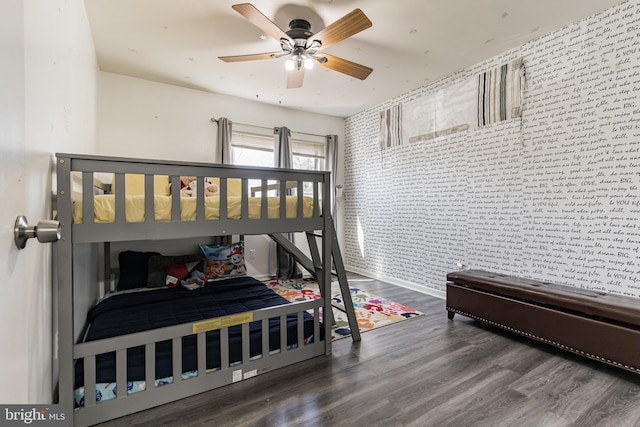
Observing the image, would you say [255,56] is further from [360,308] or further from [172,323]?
[360,308]

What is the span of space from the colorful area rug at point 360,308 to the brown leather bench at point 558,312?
0.55 meters

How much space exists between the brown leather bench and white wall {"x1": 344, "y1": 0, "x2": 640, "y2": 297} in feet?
0.99

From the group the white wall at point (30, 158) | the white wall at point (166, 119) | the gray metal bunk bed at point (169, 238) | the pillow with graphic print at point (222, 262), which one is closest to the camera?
the white wall at point (30, 158)

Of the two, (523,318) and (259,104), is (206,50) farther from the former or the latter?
(523,318)

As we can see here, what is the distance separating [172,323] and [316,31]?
2.55m

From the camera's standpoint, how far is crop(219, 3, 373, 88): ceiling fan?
6.07 feet

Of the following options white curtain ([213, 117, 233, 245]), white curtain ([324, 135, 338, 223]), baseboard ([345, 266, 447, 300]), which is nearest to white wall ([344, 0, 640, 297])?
baseboard ([345, 266, 447, 300])

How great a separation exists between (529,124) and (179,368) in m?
3.33

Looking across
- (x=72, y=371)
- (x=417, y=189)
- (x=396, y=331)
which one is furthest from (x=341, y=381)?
(x=417, y=189)

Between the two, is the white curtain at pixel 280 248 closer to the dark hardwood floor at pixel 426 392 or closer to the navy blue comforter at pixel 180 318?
the navy blue comforter at pixel 180 318

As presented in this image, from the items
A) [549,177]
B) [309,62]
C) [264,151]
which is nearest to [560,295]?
[549,177]

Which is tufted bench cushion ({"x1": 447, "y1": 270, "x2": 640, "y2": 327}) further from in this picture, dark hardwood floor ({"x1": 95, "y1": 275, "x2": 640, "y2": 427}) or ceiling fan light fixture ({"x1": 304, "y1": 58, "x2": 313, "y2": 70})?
ceiling fan light fixture ({"x1": 304, "y1": 58, "x2": 313, "y2": 70})

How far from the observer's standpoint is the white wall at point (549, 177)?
6.91 feet

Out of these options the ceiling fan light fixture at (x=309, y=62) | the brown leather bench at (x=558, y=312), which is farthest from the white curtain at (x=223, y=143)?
the brown leather bench at (x=558, y=312)
